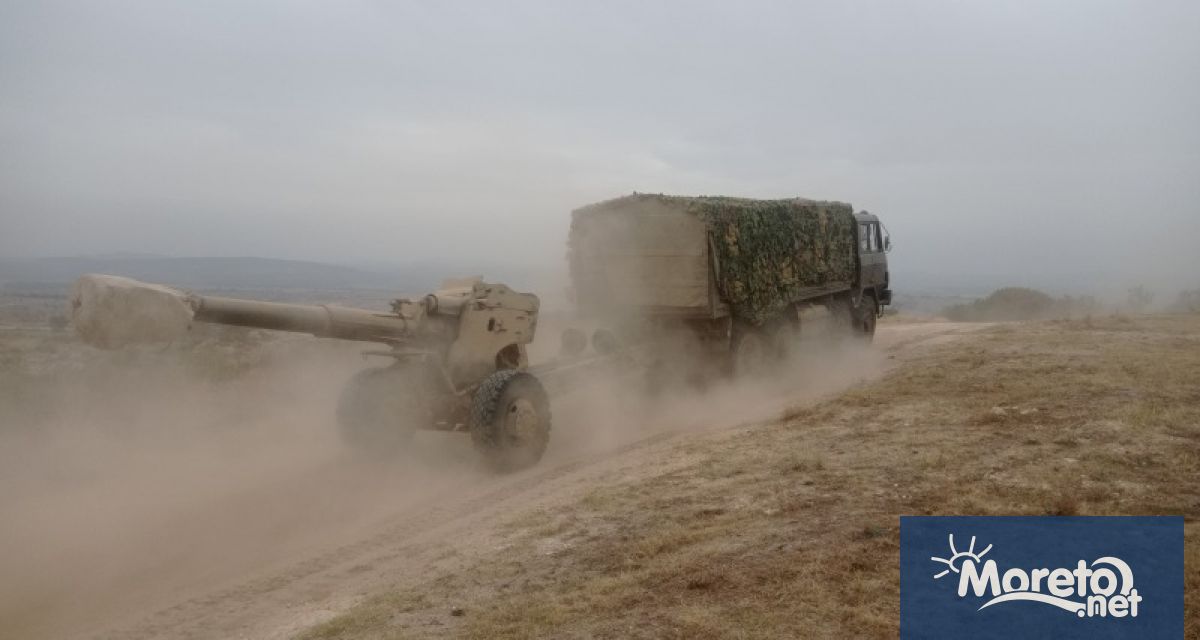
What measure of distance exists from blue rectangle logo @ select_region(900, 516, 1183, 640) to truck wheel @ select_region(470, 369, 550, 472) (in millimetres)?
4567

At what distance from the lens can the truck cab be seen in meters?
18.1

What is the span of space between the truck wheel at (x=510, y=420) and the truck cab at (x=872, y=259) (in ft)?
34.6

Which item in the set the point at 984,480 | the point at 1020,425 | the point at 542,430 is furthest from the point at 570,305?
the point at 984,480

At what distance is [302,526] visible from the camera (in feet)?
26.2

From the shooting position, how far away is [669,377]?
13094 mm

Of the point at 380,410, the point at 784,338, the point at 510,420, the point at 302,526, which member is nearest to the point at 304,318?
the point at 380,410

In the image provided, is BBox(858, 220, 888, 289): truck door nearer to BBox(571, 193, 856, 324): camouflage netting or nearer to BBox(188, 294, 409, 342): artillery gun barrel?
BBox(571, 193, 856, 324): camouflage netting

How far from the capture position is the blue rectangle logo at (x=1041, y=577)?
4359 millimetres

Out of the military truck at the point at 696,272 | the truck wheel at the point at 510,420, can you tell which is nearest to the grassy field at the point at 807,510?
the truck wheel at the point at 510,420

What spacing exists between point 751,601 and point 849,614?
54cm

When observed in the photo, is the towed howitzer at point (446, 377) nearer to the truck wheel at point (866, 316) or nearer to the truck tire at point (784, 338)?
the truck tire at point (784, 338)

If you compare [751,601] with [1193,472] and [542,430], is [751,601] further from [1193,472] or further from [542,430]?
[542,430]

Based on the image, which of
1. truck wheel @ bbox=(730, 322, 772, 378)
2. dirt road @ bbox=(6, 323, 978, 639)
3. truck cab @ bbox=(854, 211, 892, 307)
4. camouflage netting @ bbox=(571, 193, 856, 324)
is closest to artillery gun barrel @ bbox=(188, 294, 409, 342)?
dirt road @ bbox=(6, 323, 978, 639)

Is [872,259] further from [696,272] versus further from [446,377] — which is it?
[446,377]
